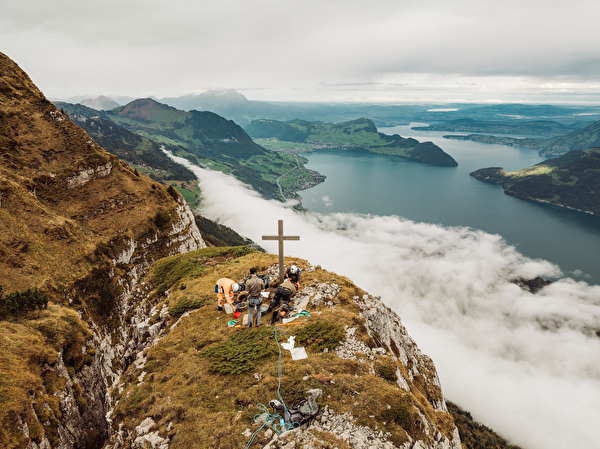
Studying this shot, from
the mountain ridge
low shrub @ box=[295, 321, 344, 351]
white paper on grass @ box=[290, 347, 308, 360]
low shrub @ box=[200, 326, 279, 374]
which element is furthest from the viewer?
low shrub @ box=[295, 321, 344, 351]

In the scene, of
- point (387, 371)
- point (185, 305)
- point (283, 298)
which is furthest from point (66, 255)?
point (387, 371)

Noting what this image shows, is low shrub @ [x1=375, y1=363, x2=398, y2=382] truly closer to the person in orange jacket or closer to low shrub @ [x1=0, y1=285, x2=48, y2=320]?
the person in orange jacket

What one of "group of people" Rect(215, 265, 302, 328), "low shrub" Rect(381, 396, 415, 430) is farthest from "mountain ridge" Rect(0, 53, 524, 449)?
"group of people" Rect(215, 265, 302, 328)

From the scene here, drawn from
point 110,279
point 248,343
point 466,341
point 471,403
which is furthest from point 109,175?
point 466,341

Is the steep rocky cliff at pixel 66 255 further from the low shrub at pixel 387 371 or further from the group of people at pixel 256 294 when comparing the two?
the low shrub at pixel 387 371

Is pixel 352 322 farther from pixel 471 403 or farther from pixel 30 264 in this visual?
pixel 471 403

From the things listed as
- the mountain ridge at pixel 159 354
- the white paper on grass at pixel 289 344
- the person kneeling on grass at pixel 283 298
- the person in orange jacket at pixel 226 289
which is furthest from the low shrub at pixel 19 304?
the white paper on grass at pixel 289 344

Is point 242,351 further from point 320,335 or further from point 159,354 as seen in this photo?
point 159,354

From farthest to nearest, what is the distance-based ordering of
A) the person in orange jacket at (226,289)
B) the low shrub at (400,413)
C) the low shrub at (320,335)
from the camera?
the person in orange jacket at (226,289), the low shrub at (320,335), the low shrub at (400,413)
